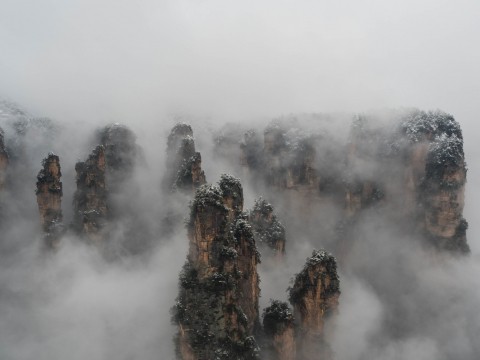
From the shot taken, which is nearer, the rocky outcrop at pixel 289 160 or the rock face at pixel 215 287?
the rock face at pixel 215 287

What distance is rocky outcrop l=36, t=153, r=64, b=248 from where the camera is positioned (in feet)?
232

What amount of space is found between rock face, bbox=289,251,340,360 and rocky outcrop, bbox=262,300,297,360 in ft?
7.19

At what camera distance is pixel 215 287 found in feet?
154

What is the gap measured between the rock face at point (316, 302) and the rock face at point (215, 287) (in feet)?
21.5

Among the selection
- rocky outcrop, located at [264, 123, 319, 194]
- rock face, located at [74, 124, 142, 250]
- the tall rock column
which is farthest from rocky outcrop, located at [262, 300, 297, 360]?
rocky outcrop, located at [264, 123, 319, 194]

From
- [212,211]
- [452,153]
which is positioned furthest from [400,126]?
[212,211]

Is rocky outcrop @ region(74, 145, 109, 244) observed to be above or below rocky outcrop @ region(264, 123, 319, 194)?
below

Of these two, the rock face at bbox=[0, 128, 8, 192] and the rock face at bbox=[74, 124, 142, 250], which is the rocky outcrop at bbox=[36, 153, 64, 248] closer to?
the rock face at bbox=[74, 124, 142, 250]

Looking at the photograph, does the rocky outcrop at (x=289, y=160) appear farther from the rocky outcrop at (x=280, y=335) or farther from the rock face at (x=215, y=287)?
the rocky outcrop at (x=280, y=335)

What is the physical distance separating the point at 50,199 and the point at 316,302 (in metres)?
45.6

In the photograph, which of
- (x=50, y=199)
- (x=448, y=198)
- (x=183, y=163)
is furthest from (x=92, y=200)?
(x=448, y=198)

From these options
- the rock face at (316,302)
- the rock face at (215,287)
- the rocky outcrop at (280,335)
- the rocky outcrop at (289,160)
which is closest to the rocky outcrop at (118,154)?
the rocky outcrop at (289,160)

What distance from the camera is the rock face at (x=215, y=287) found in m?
46.0

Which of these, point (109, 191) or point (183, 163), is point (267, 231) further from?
point (109, 191)
